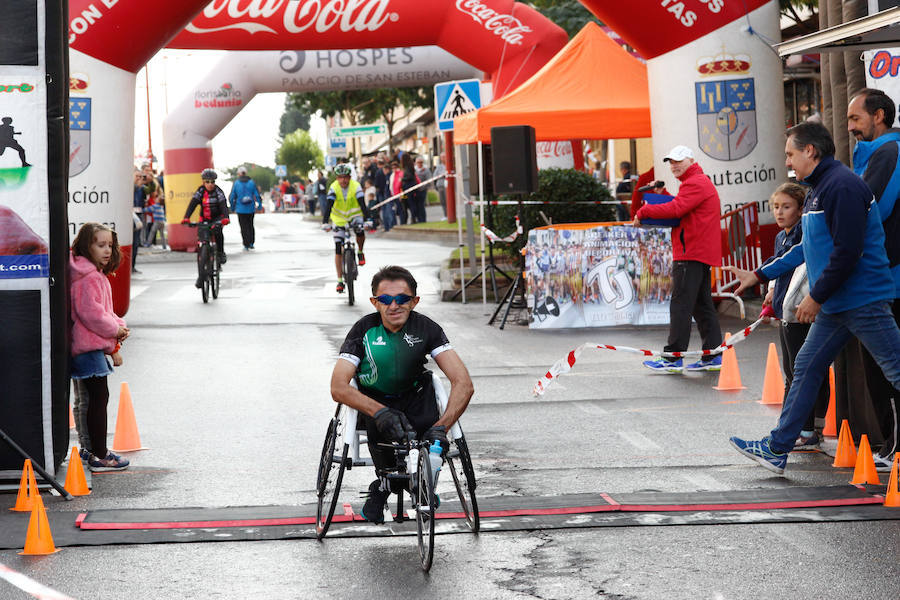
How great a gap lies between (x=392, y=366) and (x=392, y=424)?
38 centimetres

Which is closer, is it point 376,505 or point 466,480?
point 466,480

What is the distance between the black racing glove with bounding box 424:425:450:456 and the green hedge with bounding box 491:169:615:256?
13.1 metres

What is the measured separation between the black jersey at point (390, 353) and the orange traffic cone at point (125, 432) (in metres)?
3.17

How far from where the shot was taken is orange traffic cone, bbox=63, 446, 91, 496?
749 centimetres

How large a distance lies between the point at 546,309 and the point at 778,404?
5769 mm

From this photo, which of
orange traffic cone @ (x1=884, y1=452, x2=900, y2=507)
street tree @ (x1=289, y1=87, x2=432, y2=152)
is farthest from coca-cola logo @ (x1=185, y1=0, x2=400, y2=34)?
street tree @ (x1=289, y1=87, x2=432, y2=152)

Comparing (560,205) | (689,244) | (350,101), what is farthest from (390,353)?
(350,101)

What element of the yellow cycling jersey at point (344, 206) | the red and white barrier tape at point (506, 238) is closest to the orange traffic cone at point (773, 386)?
the red and white barrier tape at point (506, 238)

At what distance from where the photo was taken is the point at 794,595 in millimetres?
5301

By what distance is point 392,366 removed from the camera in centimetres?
625

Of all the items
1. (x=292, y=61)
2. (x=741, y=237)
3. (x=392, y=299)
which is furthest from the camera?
(x=292, y=61)

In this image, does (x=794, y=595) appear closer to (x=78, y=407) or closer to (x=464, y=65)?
(x=78, y=407)

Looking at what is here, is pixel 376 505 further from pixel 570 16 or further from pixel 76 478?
pixel 570 16

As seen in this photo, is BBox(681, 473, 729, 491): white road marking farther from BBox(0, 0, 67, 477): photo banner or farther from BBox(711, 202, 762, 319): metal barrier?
BBox(711, 202, 762, 319): metal barrier
